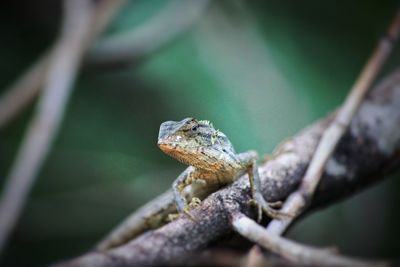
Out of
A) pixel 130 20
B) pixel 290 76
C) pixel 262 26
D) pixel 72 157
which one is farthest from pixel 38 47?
pixel 290 76

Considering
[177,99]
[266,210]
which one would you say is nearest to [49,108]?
[177,99]

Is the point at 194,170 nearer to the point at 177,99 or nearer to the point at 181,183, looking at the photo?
the point at 181,183

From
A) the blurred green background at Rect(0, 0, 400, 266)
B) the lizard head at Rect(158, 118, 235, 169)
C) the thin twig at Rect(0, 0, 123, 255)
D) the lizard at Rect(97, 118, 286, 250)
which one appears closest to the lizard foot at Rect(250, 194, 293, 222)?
the lizard at Rect(97, 118, 286, 250)

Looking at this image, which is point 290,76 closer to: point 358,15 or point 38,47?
point 358,15

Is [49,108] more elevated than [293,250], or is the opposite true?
[49,108]

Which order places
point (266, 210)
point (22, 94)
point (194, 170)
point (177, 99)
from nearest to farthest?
1. point (266, 210)
2. point (194, 170)
3. point (22, 94)
4. point (177, 99)

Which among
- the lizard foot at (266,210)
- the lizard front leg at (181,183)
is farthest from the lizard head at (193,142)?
the lizard foot at (266,210)

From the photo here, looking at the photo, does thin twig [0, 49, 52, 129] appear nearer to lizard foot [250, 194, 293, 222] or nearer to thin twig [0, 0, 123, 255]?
thin twig [0, 0, 123, 255]

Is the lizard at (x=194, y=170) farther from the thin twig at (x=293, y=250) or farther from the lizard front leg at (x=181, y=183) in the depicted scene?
the thin twig at (x=293, y=250)
